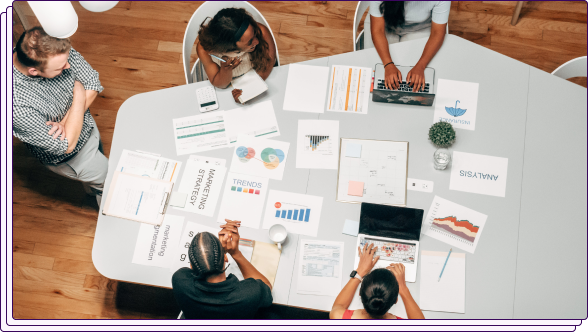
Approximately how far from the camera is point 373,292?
66.7 inches

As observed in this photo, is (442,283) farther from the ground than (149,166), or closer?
closer

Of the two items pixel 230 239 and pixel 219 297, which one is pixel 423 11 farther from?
pixel 219 297

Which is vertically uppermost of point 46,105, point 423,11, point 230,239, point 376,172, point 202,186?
point 423,11

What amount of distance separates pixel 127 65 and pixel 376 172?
7.10ft

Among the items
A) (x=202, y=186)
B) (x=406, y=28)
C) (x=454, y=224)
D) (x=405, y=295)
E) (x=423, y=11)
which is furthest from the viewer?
(x=406, y=28)

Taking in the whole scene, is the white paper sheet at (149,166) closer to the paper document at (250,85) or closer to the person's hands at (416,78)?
the paper document at (250,85)

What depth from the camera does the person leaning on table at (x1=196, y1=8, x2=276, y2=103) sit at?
1959 mm

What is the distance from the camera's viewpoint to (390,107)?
2082 mm

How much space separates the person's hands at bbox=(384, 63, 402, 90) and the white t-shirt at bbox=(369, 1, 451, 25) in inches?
13.9

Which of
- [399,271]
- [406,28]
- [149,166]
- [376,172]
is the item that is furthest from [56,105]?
[406,28]

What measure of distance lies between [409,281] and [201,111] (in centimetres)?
135

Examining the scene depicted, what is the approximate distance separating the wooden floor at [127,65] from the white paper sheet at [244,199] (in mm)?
1013

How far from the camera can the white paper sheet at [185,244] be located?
1.91 m

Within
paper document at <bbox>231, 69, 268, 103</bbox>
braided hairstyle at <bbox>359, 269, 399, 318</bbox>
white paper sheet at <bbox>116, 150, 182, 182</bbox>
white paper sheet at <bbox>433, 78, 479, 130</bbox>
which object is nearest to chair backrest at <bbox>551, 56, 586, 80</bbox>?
Result: white paper sheet at <bbox>433, 78, 479, 130</bbox>
